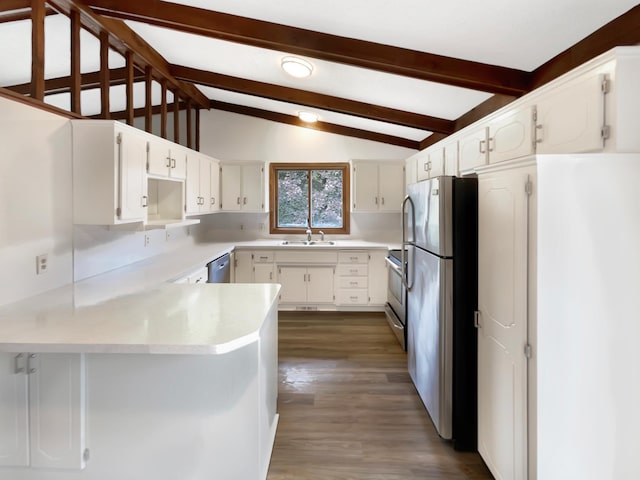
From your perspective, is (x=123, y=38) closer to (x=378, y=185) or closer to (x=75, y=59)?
(x=75, y=59)

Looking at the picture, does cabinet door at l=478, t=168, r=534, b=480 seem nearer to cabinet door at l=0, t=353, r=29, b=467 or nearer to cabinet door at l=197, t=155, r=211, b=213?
cabinet door at l=0, t=353, r=29, b=467

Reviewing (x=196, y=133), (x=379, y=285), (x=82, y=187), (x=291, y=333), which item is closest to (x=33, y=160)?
(x=82, y=187)

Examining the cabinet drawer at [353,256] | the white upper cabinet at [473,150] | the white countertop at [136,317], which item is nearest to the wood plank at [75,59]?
the white countertop at [136,317]

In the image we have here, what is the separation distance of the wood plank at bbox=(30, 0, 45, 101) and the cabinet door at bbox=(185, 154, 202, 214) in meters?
1.75

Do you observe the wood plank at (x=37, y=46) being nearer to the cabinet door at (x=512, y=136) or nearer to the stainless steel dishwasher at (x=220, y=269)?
the stainless steel dishwasher at (x=220, y=269)

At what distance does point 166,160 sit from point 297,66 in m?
1.39

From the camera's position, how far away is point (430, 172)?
13.6 feet

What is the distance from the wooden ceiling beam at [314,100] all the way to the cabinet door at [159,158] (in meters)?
1.15

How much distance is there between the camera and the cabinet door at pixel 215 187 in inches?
193

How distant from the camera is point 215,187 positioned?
16.6 ft

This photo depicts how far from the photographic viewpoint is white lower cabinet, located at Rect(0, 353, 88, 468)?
63.1 inches

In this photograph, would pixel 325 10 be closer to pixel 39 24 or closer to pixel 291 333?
pixel 39 24

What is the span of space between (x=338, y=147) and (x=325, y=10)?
320 centimetres

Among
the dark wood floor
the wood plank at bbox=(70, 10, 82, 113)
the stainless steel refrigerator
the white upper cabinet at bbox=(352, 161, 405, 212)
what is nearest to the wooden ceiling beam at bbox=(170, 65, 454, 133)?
the white upper cabinet at bbox=(352, 161, 405, 212)
